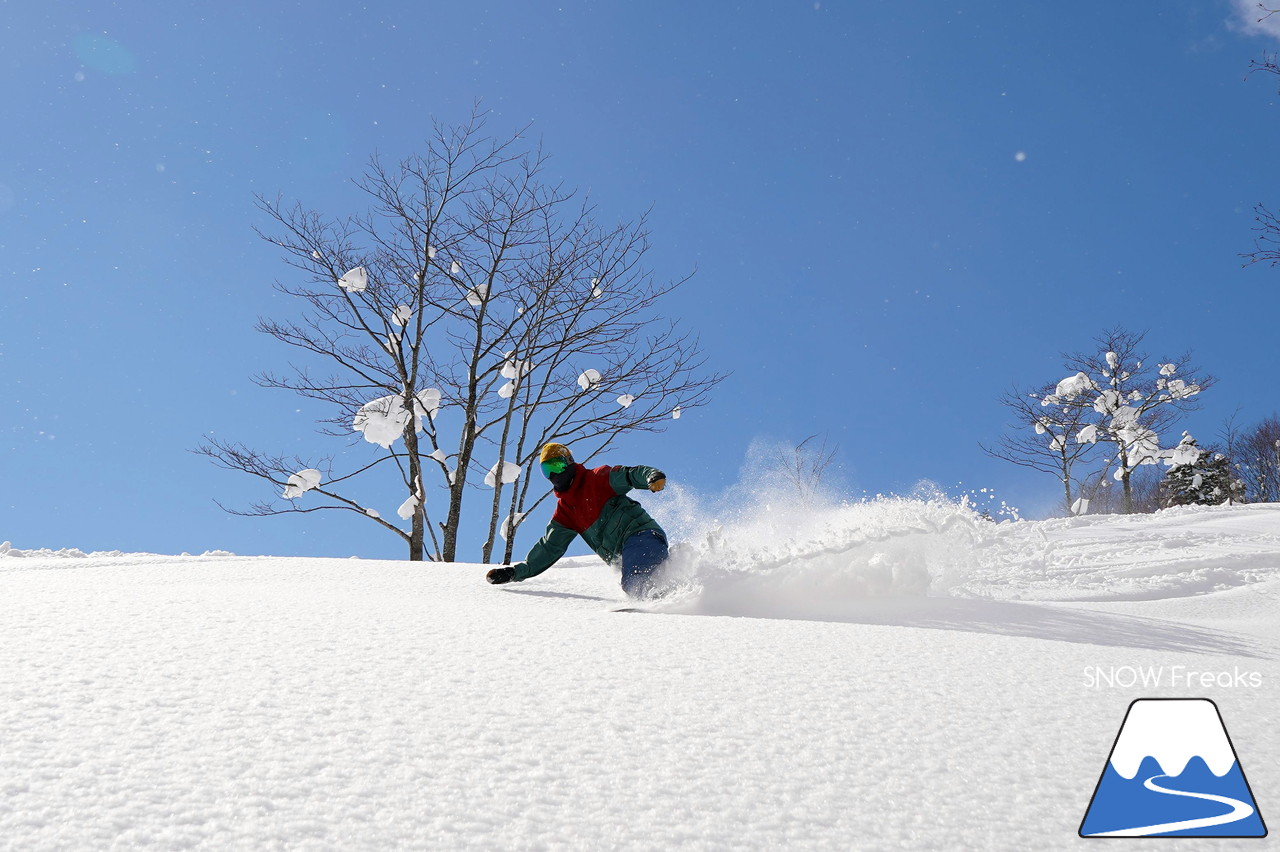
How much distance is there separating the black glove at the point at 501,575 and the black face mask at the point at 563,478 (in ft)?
1.84

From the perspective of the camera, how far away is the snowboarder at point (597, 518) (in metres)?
3.96

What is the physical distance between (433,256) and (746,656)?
857cm

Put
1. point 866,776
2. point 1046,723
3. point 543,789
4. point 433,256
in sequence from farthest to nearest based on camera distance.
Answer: point 433,256 < point 1046,723 < point 866,776 < point 543,789

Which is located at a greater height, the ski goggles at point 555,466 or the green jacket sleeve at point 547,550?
the ski goggles at point 555,466

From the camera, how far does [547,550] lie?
4.10 metres

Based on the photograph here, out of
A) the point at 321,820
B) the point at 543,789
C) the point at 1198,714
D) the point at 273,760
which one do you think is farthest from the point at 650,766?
the point at 1198,714

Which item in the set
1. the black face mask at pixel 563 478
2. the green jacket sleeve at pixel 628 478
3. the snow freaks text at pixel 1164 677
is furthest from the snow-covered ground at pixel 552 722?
the black face mask at pixel 563 478

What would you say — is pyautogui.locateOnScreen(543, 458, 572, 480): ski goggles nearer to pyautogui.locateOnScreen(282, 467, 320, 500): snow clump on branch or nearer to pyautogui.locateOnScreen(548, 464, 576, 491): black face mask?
pyautogui.locateOnScreen(548, 464, 576, 491): black face mask

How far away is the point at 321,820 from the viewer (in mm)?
1002

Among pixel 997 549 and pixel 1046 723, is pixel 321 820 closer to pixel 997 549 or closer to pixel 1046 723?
pixel 1046 723

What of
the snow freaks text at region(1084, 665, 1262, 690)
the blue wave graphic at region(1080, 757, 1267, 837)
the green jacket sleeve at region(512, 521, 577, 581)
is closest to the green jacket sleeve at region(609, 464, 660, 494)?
the green jacket sleeve at region(512, 521, 577, 581)

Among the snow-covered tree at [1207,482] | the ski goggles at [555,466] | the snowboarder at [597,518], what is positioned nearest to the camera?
the snowboarder at [597,518]

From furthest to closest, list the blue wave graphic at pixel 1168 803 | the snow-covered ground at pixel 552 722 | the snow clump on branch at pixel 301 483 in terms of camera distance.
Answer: the snow clump on branch at pixel 301 483
the blue wave graphic at pixel 1168 803
the snow-covered ground at pixel 552 722

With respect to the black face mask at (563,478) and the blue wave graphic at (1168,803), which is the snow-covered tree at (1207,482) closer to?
the black face mask at (563,478)
